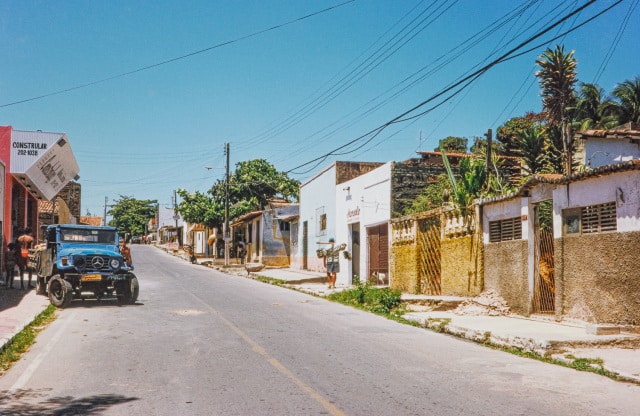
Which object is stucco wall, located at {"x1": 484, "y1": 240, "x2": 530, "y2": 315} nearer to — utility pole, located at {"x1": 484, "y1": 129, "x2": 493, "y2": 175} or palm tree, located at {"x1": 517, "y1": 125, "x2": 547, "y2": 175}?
utility pole, located at {"x1": 484, "y1": 129, "x2": 493, "y2": 175}

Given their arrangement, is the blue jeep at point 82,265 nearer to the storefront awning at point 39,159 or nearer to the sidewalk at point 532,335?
the sidewalk at point 532,335

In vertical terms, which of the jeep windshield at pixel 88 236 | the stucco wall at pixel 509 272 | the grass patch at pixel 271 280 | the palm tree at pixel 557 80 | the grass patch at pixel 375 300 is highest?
the palm tree at pixel 557 80

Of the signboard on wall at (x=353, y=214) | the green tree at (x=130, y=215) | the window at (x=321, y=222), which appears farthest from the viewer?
the green tree at (x=130, y=215)

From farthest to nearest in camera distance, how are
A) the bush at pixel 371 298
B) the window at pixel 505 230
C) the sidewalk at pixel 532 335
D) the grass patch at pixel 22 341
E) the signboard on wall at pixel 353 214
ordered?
the signboard on wall at pixel 353 214 < the bush at pixel 371 298 < the window at pixel 505 230 < the sidewalk at pixel 532 335 < the grass patch at pixel 22 341

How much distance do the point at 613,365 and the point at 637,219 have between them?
353 centimetres

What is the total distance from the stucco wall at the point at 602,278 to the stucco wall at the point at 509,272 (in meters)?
1.57

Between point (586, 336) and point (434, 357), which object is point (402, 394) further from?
point (586, 336)

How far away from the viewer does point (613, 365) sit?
9.38 meters

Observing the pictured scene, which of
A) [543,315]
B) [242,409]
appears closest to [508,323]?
[543,315]

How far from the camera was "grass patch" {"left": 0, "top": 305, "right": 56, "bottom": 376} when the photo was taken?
9367 millimetres

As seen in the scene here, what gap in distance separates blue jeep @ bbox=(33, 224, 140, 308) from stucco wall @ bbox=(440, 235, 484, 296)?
9.14 meters

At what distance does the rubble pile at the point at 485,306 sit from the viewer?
1603 cm

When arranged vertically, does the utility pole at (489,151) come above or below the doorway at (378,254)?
above

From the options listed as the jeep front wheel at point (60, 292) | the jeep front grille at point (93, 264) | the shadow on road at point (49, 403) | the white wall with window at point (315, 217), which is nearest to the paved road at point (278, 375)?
the shadow on road at point (49, 403)
